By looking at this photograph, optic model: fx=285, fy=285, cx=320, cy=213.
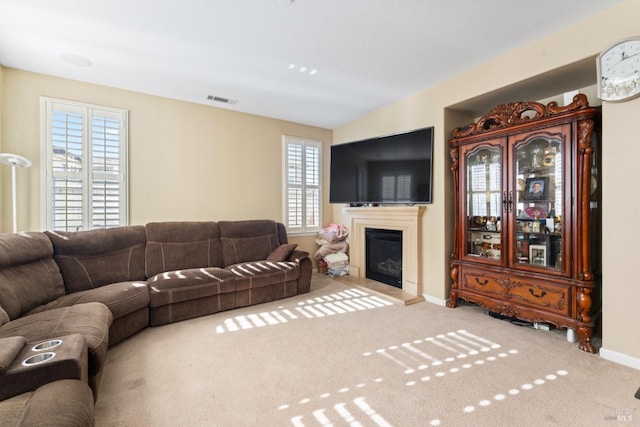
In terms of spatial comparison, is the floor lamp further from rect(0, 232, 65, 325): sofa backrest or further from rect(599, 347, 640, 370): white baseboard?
rect(599, 347, 640, 370): white baseboard

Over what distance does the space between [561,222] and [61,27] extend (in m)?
4.53

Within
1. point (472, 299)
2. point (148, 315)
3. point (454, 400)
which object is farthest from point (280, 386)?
point (472, 299)

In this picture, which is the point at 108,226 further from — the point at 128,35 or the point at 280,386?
the point at 280,386

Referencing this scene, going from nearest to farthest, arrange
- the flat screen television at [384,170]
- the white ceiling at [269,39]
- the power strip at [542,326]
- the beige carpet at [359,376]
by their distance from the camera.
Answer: the beige carpet at [359,376], the white ceiling at [269,39], the power strip at [542,326], the flat screen television at [384,170]

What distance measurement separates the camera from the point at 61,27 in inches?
92.2

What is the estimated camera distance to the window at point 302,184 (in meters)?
4.79

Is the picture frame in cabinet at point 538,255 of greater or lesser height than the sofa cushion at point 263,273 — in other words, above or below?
above

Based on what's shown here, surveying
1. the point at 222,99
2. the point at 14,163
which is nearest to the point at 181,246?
the point at 14,163

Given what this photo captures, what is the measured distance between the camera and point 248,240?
4.01 meters

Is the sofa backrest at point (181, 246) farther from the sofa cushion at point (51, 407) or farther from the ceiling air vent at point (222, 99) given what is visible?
the sofa cushion at point (51, 407)

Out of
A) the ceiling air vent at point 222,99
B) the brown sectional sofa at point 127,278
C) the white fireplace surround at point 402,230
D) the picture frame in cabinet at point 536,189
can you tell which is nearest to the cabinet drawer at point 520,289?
the white fireplace surround at point 402,230

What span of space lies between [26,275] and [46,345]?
1292 millimetres

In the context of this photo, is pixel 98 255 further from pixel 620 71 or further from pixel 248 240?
pixel 620 71

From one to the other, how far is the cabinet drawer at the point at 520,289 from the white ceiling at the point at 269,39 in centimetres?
218
